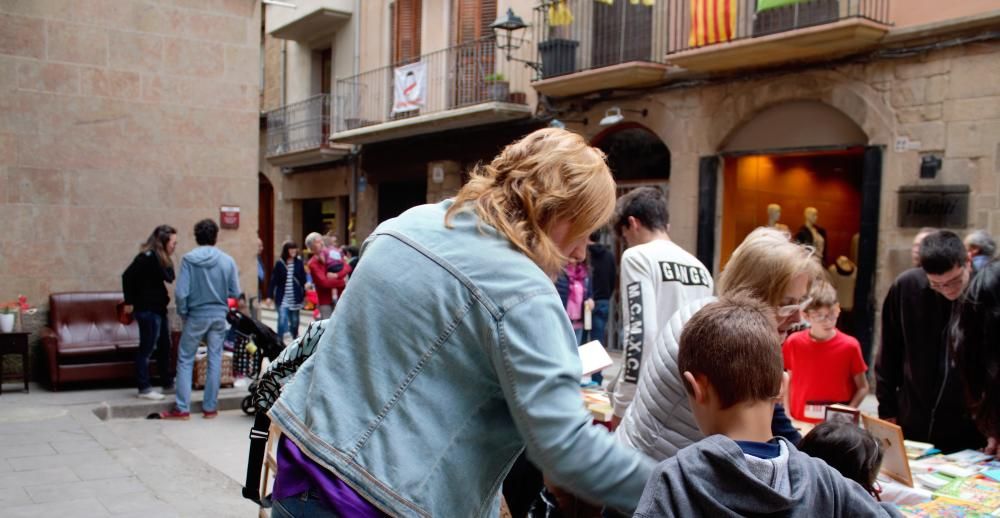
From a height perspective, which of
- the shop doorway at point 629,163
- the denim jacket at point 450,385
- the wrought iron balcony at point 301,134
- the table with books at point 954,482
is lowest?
the table with books at point 954,482

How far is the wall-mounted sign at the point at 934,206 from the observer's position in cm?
926

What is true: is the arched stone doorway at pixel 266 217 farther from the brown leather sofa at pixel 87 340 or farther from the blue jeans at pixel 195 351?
the blue jeans at pixel 195 351

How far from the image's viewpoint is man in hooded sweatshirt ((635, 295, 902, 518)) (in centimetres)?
169

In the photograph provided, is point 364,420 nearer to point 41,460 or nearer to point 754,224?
point 41,460

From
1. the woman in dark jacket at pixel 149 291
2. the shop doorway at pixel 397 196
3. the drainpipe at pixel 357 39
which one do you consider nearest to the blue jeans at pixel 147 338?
the woman in dark jacket at pixel 149 291

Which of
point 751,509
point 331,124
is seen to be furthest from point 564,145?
point 331,124

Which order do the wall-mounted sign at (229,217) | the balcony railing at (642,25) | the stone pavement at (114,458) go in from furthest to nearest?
the balcony railing at (642,25)
the wall-mounted sign at (229,217)
the stone pavement at (114,458)

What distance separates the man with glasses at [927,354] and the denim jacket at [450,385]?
9.24 ft

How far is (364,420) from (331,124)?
64.3 feet

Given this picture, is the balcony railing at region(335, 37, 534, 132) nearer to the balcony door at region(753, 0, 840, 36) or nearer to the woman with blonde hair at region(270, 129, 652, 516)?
the balcony door at region(753, 0, 840, 36)

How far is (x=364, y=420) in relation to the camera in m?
1.70

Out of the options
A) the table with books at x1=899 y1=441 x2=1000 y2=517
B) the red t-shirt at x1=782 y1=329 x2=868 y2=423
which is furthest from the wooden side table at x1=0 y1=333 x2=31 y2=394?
the table with books at x1=899 y1=441 x2=1000 y2=517

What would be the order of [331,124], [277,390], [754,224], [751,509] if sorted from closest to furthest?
[751,509]
[277,390]
[754,224]
[331,124]

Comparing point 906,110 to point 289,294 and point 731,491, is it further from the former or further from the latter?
point 731,491
